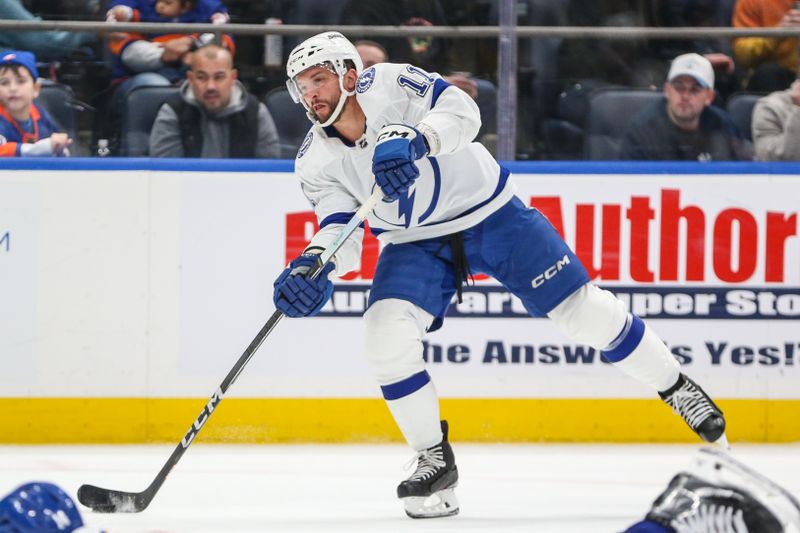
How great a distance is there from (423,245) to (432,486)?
0.59m

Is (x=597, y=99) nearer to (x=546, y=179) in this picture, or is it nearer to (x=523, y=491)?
(x=546, y=179)

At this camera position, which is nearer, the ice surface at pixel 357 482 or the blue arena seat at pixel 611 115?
the ice surface at pixel 357 482

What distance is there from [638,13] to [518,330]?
3.78ft

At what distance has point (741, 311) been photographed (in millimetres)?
4566

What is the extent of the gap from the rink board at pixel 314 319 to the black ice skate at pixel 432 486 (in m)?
1.04

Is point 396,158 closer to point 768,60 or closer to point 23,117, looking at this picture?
point 23,117

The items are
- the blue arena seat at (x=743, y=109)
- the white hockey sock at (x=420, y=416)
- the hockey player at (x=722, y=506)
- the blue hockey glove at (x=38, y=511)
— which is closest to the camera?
the blue hockey glove at (x=38, y=511)

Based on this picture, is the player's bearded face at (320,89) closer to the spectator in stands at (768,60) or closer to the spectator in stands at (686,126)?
the spectator in stands at (686,126)

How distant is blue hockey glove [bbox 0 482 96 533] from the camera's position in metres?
1.88

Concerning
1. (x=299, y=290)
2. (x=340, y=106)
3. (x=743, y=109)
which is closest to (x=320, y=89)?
(x=340, y=106)

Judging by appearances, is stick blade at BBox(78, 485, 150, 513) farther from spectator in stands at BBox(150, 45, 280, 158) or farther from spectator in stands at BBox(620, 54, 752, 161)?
spectator in stands at BBox(620, 54, 752, 161)

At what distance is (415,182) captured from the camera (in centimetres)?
346

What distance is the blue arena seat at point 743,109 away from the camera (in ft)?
15.3

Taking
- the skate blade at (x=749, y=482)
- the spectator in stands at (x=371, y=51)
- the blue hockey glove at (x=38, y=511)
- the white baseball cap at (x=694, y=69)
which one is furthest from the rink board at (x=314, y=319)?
the blue hockey glove at (x=38, y=511)
